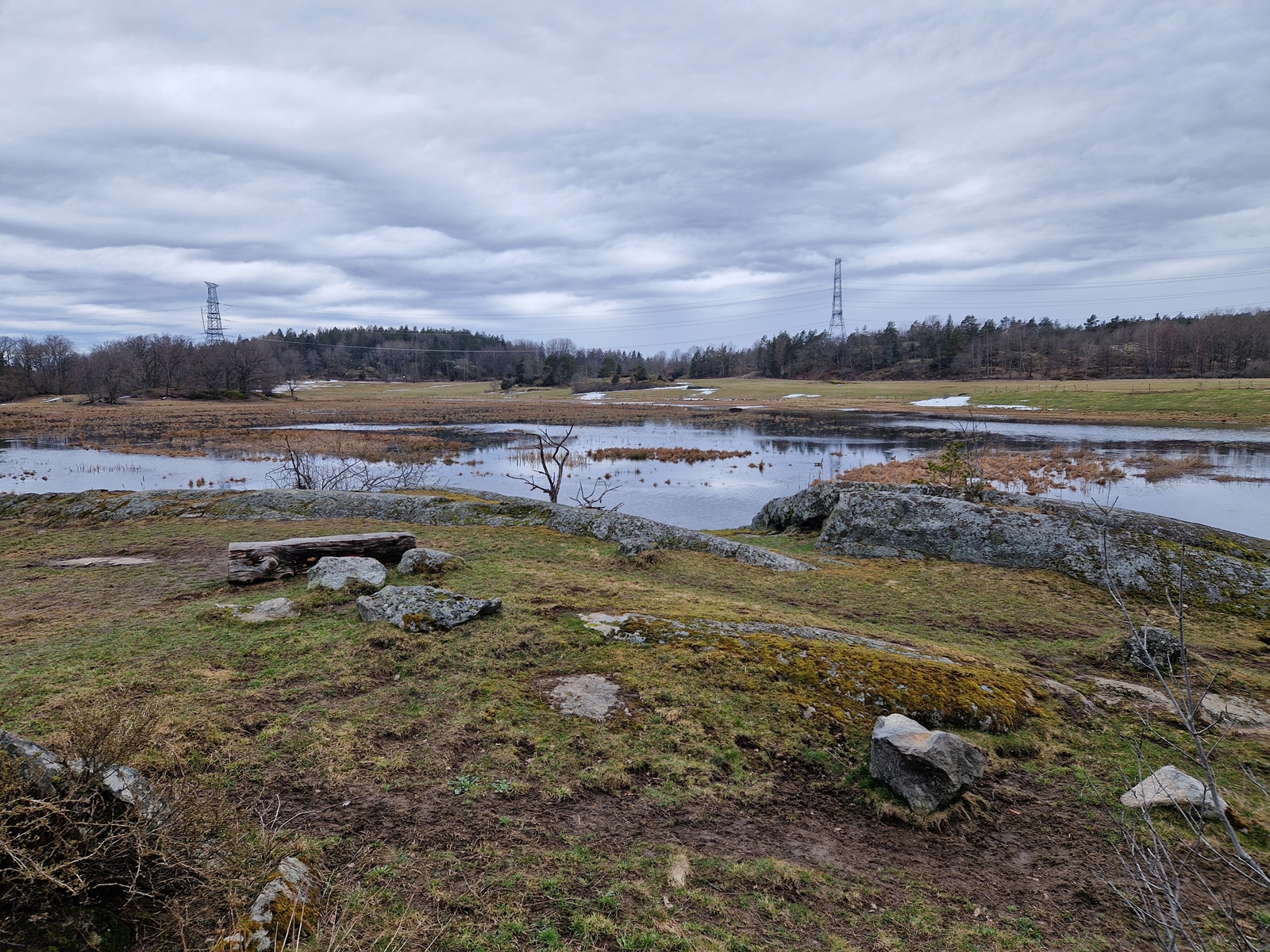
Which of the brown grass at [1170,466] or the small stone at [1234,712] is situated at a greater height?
the brown grass at [1170,466]

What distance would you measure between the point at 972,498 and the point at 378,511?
1483 cm

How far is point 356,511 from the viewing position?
51.0 ft

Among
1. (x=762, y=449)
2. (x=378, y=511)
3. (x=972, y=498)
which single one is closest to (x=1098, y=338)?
(x=762, y=449)

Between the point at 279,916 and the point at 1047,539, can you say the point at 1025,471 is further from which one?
the point at 279,916

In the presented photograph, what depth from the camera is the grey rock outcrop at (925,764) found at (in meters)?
4.87

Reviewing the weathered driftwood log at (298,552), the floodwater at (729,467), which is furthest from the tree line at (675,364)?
the weathered driftwood log at (298,552)

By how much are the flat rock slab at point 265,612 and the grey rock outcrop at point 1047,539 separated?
1090cm

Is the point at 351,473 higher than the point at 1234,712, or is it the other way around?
the point at 351,473

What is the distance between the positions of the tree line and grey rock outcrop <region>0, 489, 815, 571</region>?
298ft

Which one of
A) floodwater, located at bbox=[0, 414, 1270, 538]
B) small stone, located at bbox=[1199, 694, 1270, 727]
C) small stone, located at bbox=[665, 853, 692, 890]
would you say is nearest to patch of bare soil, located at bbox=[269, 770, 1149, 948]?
small stone, located at bbox=[665, 853, 692, 890]

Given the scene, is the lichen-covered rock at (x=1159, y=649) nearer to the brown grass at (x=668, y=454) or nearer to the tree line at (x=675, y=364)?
the brown grass at (x=668, y=454)

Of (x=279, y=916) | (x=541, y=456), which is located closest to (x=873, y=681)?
(x=279, y=916)

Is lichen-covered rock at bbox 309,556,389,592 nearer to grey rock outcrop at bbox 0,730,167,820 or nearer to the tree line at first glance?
grey rock outcrop at bbox 0,730,167,820

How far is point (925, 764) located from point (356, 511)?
557 inches
